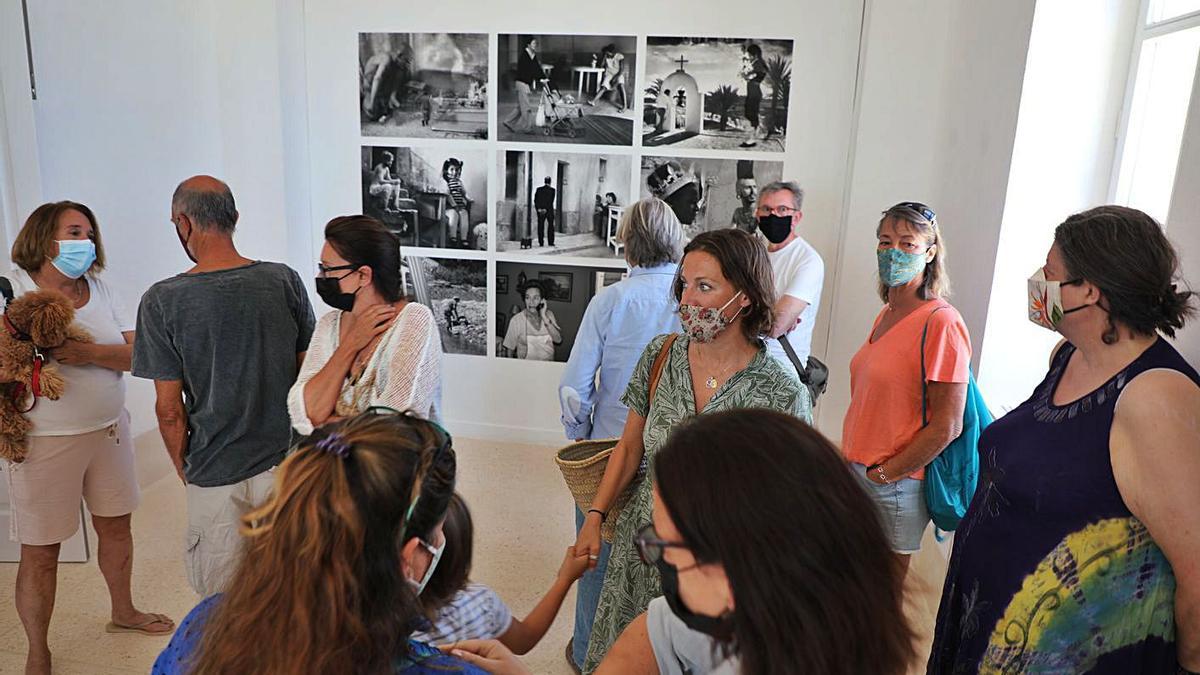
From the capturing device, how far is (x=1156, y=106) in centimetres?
293

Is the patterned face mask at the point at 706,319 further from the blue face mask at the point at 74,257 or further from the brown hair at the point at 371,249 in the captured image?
the blue face mask at the point at 74,257

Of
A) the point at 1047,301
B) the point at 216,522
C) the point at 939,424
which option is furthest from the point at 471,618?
the point at 939,424

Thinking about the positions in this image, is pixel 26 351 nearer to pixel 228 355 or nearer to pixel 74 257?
pixel 74 257

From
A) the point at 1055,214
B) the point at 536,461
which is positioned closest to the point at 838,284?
the point at 1055,214

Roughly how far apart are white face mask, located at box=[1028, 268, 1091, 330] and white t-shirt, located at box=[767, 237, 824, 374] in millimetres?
1952

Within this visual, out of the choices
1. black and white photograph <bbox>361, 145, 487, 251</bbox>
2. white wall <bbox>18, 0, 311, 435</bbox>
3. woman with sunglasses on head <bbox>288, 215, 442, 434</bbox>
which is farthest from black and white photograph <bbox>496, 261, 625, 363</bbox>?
woman with sunglasses on head <bbox>288, 215, 442, 434</bbox>

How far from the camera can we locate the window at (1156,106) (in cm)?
276

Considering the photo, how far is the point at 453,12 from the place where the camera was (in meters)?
4.93

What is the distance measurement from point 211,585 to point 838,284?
3670 millimetres

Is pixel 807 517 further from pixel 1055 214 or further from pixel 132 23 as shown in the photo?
pixel 132 23

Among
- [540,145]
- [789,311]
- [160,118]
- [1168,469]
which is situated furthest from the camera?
[540,145]

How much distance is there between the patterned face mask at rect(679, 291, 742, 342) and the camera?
2.19 metres

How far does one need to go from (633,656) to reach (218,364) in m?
1.89

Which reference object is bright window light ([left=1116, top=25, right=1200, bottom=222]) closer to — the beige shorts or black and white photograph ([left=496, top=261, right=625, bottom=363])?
black and white photograph ([left=496, top=261, right=625, bottom=363])
